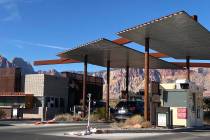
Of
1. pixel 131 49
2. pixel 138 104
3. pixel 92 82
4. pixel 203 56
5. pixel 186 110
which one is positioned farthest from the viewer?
pixel 92 82

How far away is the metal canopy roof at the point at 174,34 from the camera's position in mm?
25445

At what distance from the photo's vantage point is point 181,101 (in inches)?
1119

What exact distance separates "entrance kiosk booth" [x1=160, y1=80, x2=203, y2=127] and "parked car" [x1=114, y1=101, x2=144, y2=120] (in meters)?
3.19

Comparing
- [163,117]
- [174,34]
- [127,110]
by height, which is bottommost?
[163,117]

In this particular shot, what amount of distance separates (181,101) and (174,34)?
4295mm

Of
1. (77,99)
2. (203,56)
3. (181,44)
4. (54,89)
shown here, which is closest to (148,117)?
(181,44)

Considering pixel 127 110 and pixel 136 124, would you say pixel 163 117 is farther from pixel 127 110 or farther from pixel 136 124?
pixel 127 110

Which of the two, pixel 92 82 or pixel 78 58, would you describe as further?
pixel 92 82

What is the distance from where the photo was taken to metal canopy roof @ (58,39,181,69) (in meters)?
34.4

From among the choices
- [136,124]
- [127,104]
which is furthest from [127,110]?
[136,124]

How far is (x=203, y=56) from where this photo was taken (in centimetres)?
4091

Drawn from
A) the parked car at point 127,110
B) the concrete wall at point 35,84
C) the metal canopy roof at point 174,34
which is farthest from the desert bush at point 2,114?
the metal canopy roof at point 174,34

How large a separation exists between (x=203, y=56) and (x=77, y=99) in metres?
21.1

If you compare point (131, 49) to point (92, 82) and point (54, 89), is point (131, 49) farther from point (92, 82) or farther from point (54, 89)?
point (92, 82)
